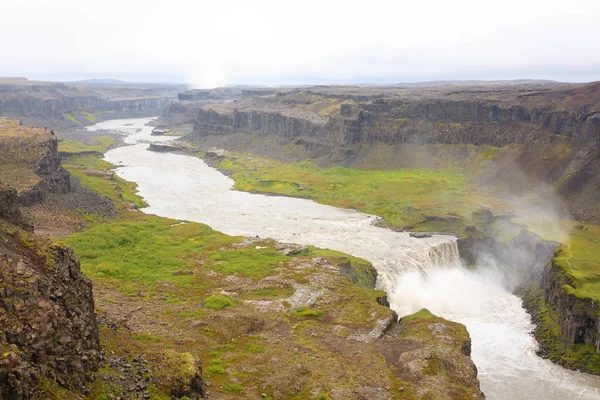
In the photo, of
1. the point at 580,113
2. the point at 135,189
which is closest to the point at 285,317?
the point at 135,189

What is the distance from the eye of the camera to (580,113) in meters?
119

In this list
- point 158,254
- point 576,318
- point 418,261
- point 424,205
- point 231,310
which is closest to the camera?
point 231,310

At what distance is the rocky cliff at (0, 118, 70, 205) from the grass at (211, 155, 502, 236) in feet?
151

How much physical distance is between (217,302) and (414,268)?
35.3 metres

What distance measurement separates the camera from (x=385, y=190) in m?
125

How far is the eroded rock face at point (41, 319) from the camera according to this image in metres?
22.6

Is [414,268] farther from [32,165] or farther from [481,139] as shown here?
[481,139]

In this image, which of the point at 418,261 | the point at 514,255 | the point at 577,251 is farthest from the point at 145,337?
the point at 514,255

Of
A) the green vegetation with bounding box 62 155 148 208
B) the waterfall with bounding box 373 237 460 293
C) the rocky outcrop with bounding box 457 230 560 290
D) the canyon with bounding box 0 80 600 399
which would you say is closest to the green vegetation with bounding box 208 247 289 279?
the canyon with bounding box 0 80 600 399

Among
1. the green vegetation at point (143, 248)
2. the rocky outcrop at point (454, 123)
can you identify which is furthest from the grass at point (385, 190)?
the green vegetation at point (143, 248)

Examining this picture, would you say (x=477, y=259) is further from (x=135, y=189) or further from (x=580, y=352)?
(x=135, y=189)

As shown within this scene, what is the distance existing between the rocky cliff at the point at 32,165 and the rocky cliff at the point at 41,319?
6033 centimetres

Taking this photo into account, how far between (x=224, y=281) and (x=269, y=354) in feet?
65.0

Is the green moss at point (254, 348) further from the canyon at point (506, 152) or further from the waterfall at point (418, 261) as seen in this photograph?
the canyon at point (506, 152)
